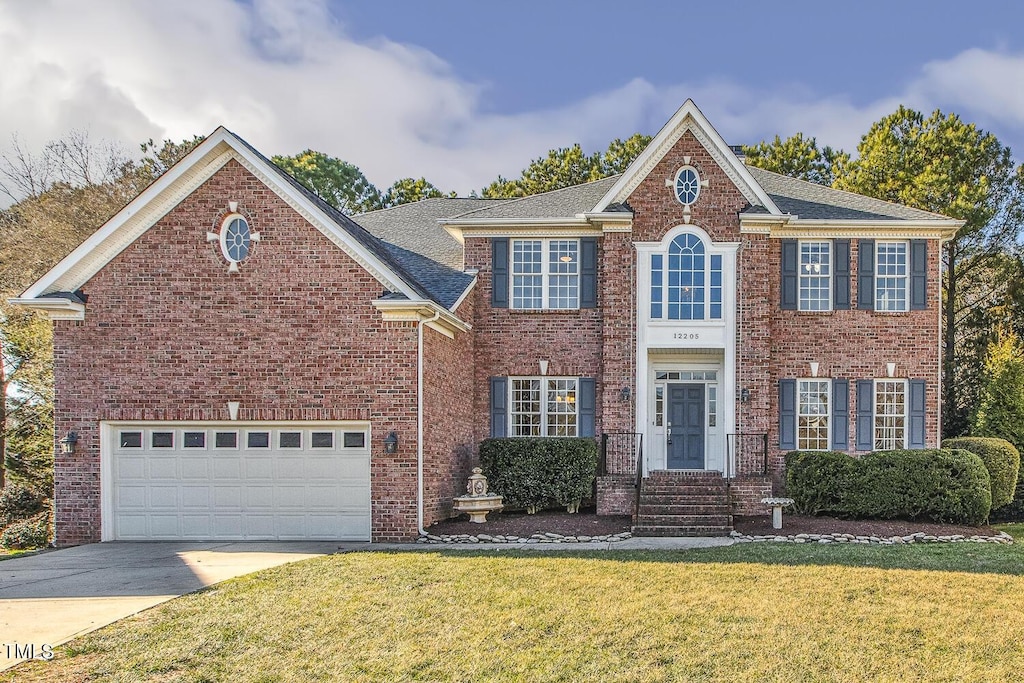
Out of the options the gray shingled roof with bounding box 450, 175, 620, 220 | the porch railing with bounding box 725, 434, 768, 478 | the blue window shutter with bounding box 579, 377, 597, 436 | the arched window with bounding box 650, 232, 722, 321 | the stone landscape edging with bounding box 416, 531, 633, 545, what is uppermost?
the gray shingled roof with bounding box 450, 175, 620, 220

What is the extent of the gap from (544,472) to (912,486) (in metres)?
6.81

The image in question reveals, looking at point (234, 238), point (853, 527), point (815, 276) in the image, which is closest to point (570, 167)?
point (815, 276)

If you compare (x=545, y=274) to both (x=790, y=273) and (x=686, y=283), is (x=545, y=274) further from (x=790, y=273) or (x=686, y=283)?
(x=790, y=273)

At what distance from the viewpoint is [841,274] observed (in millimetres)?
18047

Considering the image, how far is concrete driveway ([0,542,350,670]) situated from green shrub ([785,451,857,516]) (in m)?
8.44

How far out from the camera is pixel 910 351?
17.9 m

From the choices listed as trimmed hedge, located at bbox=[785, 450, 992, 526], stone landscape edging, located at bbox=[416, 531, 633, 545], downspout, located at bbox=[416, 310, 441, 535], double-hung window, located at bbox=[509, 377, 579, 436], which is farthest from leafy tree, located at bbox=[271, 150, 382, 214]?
trimmed hedge, located at bbox=[785, 450, 992, 526]

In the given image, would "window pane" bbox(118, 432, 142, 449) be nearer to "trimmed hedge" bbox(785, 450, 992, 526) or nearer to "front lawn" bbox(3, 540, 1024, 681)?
"front lawn" bbox(3, 540, 1024, 681)

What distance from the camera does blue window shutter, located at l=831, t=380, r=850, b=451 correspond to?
59.0ft

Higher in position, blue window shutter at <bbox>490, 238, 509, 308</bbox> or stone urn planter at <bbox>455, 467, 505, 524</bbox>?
blue window shutter at <bbox>490, 238, 509, 308</bbox>

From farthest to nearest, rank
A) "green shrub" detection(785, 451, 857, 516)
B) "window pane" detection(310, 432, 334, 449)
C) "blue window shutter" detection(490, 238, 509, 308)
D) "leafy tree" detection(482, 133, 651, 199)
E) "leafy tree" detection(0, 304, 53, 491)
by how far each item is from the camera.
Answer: "leafy tree" detection(482, 133, 651, 199) < "leafy tree" detection(0, 304, 53, 491) < "blue window shutter" detection(490, 238, 509, 308) < "green shrub" detection(785, 451, 857, 516) < "window pane" detection(310, 432, 334, 449)

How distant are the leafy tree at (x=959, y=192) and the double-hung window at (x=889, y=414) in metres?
6.81

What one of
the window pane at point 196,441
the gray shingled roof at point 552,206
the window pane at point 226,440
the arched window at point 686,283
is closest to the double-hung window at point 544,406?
the arched window at point 686,283

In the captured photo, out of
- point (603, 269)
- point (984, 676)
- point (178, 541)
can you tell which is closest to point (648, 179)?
point (603, 269)
